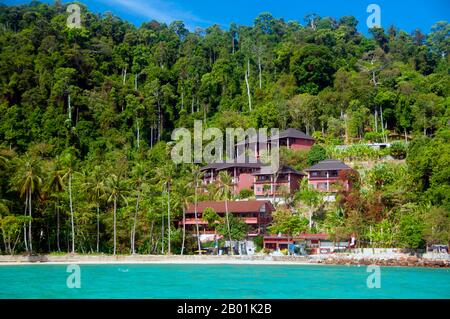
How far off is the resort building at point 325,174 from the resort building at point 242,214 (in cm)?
573

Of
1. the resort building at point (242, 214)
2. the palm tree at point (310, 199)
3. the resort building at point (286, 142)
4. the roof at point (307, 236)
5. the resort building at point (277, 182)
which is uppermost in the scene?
the resort building at point (286, 142)

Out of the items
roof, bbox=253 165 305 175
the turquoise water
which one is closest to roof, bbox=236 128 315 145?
roof, bbox=253 165 305 175

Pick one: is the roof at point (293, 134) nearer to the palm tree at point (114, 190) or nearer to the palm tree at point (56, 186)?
the palm tree at point (114, 190)

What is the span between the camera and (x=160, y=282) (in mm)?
32312

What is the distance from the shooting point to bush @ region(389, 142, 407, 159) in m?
60.8

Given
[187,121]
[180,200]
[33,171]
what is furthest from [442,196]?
[187,121]

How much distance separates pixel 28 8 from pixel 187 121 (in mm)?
38509

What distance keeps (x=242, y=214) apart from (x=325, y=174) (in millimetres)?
10130

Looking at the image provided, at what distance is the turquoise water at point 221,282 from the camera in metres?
27.2

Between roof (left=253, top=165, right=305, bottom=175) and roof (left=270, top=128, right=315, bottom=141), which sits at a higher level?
roof (left=270, top=128, right=315, bottom=141)

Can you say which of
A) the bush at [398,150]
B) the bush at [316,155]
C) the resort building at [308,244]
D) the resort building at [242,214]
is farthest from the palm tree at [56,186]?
the bush at [398,150]

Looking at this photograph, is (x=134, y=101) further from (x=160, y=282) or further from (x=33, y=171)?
(x=160, y=282)

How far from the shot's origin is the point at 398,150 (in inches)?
2402

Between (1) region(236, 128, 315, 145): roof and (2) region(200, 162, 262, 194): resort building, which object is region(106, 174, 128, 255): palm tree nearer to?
(2) region(200, 162, 262, 194): resort building
